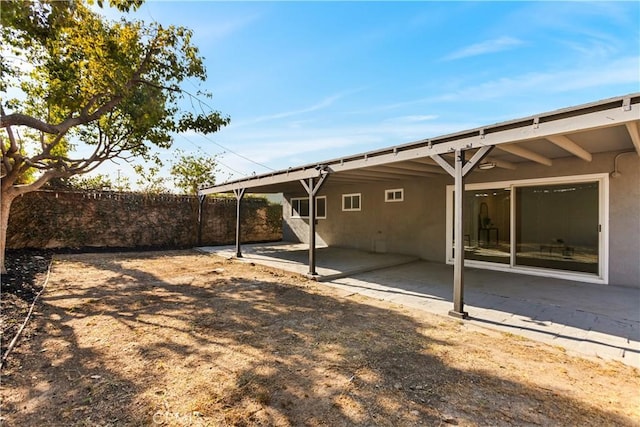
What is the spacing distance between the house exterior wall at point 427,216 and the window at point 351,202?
0.15m

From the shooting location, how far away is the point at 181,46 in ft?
23.3

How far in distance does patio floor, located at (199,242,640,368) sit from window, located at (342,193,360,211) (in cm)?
277

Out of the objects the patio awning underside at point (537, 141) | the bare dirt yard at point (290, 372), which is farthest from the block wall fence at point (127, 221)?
the patio awning underside at point (537, 141)

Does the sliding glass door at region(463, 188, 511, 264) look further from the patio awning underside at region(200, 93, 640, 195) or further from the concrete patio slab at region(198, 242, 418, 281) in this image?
the concrete patio slab at region(198, 242, 418, 281)

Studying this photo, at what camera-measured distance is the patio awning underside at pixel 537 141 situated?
301 centimetres

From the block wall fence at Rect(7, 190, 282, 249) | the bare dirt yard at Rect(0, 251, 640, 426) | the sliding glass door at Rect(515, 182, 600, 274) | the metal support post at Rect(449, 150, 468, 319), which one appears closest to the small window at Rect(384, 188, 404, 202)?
the sliding glass door at Rect(515, 182, 600, 274)

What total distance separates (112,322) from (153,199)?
27.6ft

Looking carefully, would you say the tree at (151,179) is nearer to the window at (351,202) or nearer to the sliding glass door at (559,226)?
the window at (351,202)

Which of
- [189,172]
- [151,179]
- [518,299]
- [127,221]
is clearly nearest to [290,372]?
[518,299]

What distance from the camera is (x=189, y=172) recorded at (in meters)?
16.6

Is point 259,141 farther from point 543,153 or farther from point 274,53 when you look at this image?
point 543,153

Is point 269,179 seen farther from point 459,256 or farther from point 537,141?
point 537,141

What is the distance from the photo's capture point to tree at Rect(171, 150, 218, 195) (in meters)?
16.4

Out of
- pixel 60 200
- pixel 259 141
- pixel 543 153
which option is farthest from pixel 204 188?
pixel 543 153
